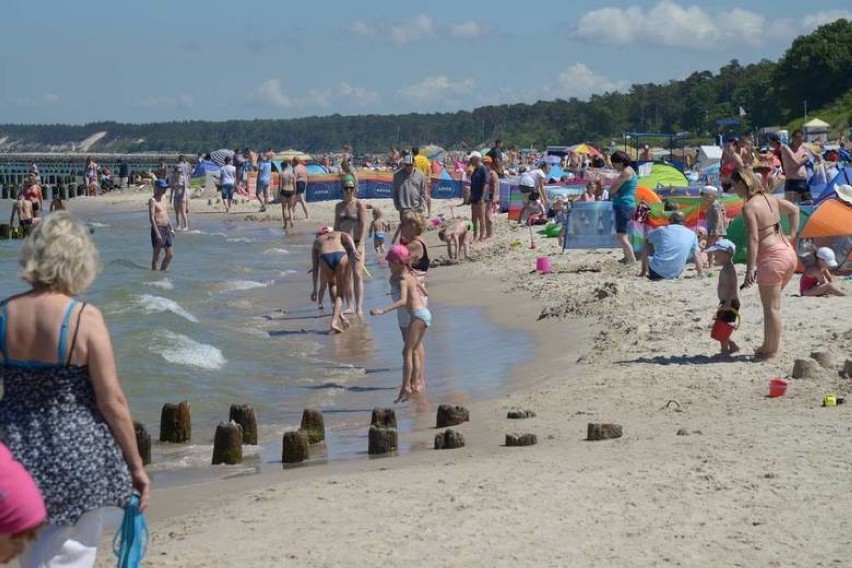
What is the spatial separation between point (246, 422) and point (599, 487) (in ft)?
12.5

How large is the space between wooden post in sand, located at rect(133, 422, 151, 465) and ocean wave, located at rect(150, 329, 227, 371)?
4.63m

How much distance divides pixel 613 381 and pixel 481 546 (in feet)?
15.3

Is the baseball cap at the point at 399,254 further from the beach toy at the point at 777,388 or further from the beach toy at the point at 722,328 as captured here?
the beach toy at the point at 777,388

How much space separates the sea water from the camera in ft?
34.2

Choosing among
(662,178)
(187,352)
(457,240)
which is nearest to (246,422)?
(187,352)

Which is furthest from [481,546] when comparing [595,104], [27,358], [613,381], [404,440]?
[595,104]

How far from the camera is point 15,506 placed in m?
3.39

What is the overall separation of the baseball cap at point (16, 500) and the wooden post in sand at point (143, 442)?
5112 millimetres

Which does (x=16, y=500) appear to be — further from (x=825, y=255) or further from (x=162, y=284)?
(x=162, y=284)

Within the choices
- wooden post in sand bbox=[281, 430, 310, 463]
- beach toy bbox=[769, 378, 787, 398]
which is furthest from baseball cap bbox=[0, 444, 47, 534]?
beach toy bbox=[769, 378, 787, 398]

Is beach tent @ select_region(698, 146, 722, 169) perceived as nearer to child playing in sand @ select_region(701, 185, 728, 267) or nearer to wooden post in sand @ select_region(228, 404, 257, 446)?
child playing in sand @ select_region(701, 185, 728, 267)

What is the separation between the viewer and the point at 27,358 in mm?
4078

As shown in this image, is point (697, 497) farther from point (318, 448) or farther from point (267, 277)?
point (267, 277)

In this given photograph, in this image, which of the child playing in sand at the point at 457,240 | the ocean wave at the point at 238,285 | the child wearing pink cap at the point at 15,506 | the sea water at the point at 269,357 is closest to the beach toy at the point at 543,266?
the sea water at the point at 269,357
